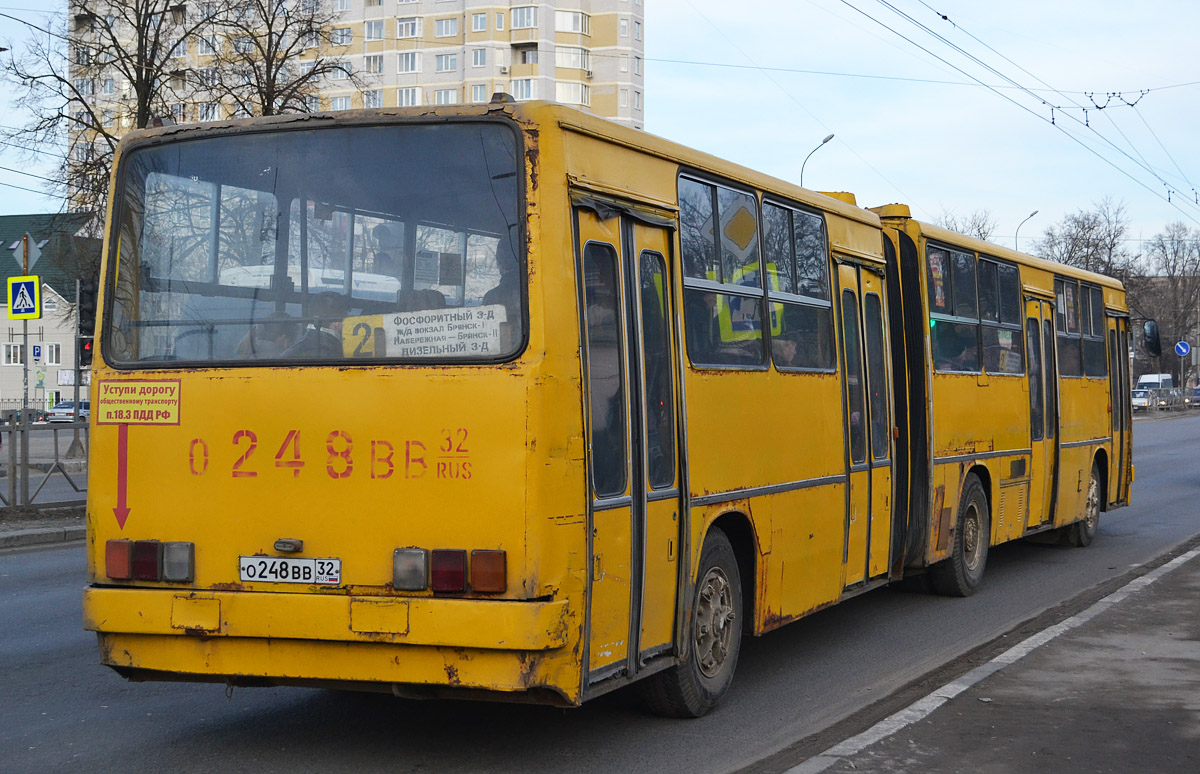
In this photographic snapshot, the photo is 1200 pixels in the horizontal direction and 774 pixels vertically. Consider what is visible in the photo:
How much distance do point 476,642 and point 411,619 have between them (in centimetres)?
31

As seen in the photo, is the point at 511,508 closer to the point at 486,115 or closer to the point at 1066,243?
the point at 486,115

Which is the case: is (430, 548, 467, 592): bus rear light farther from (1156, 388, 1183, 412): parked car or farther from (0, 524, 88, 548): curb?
(1156, 388, 1183, 412): parked car

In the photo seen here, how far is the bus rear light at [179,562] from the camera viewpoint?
20.3ft

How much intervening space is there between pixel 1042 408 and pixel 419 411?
9.62m

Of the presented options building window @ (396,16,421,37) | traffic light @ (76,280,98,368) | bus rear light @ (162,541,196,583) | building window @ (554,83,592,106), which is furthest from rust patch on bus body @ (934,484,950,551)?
building window @ (396,16,421,37)

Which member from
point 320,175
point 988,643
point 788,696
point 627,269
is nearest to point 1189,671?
point 988,643

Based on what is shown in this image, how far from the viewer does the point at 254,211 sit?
21.2ft

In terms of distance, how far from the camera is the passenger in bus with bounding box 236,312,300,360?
6.25m

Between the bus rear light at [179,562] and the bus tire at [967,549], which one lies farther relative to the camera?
the bus tire at [967,549]

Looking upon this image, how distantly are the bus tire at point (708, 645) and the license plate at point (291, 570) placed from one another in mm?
1907

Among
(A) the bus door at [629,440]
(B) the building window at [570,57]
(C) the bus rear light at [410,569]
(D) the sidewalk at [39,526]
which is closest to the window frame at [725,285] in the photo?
(A) the bus door at [629,440]

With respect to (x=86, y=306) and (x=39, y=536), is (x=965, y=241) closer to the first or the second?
(x=86, y=306)

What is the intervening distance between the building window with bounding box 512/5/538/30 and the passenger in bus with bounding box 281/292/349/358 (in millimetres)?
87035

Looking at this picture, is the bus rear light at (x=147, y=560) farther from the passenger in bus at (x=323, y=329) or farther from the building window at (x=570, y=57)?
the building window at (x=570, y=57)
